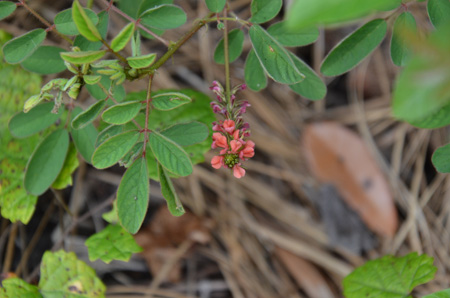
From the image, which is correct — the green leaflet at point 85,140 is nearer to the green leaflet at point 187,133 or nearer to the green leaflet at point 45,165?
the green leaflet at point 45,165

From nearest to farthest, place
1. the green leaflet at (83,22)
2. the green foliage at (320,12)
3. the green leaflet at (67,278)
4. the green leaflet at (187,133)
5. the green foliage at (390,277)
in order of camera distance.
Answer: the green foliage at (320,12) < the green leaflet at (83,22) < the green leaflet at (187,133) < the green foliage at (390,277) < the green leaflet at (67,278)

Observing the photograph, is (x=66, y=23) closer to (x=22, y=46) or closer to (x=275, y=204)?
(x=22, y=46)

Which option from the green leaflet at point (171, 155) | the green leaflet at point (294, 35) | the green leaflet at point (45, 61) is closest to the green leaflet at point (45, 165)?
the green leaflet at point (45, 61)

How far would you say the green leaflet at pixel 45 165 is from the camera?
1568 millimetres

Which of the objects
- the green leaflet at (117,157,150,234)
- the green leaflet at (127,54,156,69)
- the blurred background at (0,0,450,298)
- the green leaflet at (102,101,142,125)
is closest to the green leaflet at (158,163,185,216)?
the green leaflet at (117,157,150,234)

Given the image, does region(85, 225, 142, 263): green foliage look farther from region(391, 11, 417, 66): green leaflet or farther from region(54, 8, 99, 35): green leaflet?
region(391, 11, 417, 66): green leaflet

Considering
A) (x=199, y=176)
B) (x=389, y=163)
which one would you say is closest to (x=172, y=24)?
(x=199, y=176)

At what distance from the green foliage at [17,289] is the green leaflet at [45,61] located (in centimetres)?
70

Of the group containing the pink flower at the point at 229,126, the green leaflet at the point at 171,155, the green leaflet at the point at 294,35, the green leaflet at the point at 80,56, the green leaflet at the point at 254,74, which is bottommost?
the green leaflet at the point at 171,155

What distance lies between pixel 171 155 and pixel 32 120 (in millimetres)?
550

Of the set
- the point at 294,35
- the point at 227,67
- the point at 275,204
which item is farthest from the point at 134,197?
the point at 275,204

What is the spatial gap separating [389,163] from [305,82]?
1.17 metres

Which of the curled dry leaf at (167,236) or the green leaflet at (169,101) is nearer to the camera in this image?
the green leaflet at (169,101)

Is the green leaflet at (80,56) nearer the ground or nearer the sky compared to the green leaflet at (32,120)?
nearer the sky
